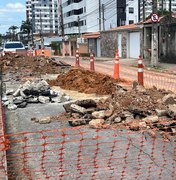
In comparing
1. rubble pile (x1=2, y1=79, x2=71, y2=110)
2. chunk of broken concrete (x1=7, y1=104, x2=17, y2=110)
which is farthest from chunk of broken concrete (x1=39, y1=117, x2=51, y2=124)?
rubble pile (x1=2, y1=79, x2=71, y2=110)

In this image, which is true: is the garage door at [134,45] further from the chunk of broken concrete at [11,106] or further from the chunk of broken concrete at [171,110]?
the chunk of broken concrete at [171,110]

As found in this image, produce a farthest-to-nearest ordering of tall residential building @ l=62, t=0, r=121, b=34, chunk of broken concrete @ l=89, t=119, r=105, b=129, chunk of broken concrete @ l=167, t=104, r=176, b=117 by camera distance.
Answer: tall residential building @ l=62, t=0, r=121, b=34 → chunk of broken concrete @ l=167, t=104, r=176, b=117 → chunk of broken concrete @ l=89, t=119, r=105, b=129

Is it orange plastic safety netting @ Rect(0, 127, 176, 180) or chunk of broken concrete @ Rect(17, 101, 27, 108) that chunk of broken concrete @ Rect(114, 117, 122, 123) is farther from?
chunk of broken concrete @ Rect(17, 101, 27, 108)

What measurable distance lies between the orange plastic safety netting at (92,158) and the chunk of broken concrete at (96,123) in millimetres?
272

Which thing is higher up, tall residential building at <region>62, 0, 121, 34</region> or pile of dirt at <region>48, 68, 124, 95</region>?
tall residential building at <region>62, 0, 121, 34</region>

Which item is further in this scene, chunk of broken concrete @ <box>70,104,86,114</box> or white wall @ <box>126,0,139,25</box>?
white wall @ <box>126,0,139,25</box>

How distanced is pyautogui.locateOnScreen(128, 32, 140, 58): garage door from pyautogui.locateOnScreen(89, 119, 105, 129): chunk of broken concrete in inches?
941

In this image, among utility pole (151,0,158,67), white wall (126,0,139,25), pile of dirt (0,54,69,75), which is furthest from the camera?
white wall (126,0,139,25)

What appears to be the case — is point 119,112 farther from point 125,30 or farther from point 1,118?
point 125,30

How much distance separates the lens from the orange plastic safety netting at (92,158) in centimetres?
439

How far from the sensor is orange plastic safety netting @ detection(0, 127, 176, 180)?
4395 millimetres

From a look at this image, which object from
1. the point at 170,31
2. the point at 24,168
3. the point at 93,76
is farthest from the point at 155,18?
the point at 24,168

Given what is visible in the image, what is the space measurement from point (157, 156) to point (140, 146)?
426 mm

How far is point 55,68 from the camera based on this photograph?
17.6 m
